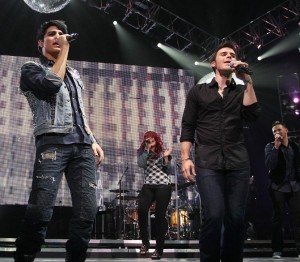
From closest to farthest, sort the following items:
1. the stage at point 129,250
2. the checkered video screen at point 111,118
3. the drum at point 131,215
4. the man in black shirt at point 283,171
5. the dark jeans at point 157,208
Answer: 1. the dark jeans at point 157,208
2. the man in black shirt at point 283,171
3. the stage at point 129,250
4. the checkered video screen at point 111,118
5. the drum at point 131,215

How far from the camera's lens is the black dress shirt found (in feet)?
9.50

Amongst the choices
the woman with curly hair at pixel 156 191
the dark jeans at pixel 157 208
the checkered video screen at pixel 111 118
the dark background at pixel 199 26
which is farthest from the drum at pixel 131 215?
the dark jeans at pixel 157 208

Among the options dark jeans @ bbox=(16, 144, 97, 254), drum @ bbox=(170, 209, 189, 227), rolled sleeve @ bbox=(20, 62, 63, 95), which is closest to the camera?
dark jeans @ bbox=(16, 144, 97, 254)

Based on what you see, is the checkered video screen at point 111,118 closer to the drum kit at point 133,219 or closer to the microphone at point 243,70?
the drum kit at point 133,219

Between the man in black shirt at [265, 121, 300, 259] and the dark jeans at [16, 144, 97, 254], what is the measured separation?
386 centimetres

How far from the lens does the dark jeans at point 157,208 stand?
19.1ft

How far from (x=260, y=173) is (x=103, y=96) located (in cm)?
498

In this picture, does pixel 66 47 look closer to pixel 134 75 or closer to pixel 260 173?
pixel 134 75

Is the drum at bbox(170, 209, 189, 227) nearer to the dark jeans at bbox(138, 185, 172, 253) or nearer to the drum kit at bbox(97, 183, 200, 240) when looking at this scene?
the drum kit at bbox(97, 183, 200, 240)

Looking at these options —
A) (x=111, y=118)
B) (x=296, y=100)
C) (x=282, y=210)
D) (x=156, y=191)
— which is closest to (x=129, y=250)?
(x=156, y=191)

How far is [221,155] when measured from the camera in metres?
2.88

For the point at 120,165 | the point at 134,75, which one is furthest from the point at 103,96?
the point at 120,165

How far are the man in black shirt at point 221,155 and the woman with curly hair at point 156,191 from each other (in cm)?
288

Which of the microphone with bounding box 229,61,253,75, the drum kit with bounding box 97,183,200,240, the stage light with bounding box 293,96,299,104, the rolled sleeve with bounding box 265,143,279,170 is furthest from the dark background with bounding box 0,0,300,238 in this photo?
the microphone with bounding box 229,61,253,75
